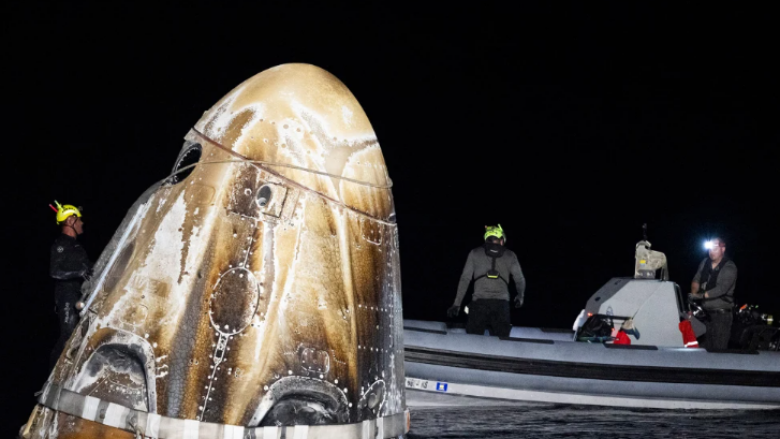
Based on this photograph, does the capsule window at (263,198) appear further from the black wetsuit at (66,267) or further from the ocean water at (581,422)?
the black wetsuit at (66,267)

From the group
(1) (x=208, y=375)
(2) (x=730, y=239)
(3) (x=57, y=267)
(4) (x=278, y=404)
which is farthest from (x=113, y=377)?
(2) (x=730, y=239)

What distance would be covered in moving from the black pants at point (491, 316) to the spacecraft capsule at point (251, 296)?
16.6 feet

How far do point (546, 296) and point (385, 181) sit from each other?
1048 inches

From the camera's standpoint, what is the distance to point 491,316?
7.00 metres

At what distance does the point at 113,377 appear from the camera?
1.74m

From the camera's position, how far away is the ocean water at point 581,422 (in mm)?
5434

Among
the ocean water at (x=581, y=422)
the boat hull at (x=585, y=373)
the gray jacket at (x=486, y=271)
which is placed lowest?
the ocean water at (x=581, y=422)

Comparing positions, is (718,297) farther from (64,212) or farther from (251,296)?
(251,296)

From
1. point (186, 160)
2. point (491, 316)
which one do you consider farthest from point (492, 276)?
point (186, 160)

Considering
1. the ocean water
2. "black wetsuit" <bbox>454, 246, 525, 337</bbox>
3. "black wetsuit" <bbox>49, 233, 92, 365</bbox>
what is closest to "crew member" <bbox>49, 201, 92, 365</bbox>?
"black wetsuit" <bbox>49, 233, 92, 365</bbox>

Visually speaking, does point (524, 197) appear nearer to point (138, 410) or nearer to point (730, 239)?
point (730, 239)

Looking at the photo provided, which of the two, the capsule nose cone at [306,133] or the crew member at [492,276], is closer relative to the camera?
the capsule nose cone at [306,133]

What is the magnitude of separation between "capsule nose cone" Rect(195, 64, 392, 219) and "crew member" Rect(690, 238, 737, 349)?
6.01 metres

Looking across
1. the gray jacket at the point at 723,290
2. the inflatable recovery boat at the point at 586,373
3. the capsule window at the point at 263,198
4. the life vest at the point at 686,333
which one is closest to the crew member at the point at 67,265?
the inflatable recovery boat at the point at 586,373
